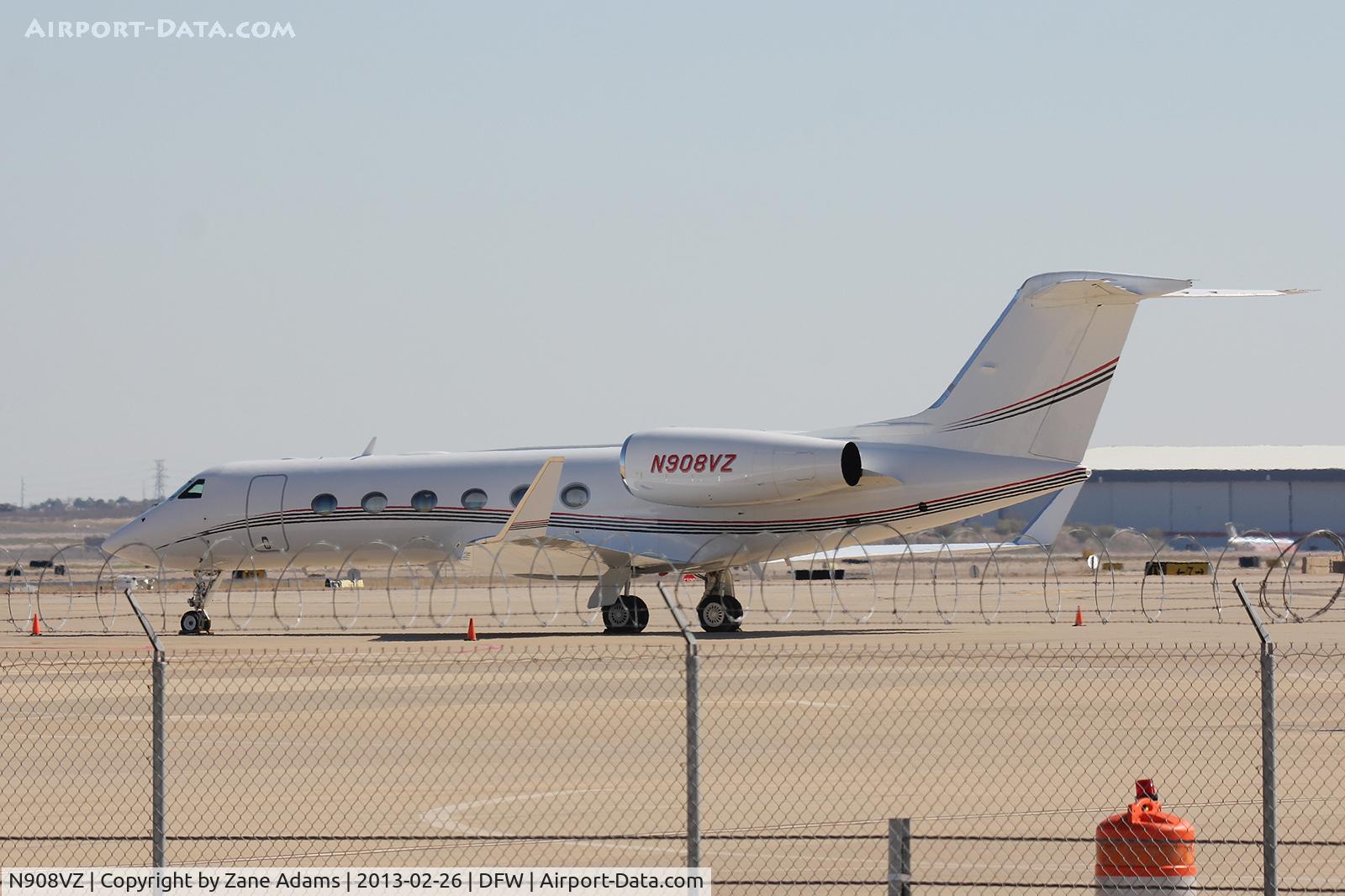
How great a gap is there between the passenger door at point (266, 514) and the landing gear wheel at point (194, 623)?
2.01 metres

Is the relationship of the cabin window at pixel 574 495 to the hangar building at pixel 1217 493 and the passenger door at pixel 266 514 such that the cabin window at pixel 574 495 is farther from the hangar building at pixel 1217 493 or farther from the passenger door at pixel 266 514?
the hangar building at pixel 1217 493

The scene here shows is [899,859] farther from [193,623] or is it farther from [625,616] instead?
[193,623]

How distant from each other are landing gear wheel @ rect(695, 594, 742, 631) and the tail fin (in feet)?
13.9

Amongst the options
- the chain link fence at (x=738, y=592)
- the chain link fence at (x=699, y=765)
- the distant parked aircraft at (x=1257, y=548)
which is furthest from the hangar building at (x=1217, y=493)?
the chain link fence at (x=699, y=765)

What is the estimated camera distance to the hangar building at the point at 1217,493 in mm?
106562

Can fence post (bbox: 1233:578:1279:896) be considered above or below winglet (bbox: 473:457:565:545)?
below

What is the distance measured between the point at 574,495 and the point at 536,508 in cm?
142

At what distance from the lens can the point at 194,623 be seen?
30984 mm

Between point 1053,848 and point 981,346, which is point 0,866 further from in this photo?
point 981,346

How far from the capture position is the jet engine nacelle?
27.0 metres

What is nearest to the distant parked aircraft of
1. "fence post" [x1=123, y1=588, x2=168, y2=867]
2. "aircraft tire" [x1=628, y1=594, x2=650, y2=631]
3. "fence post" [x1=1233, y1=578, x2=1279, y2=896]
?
"aircraft tire" [x1=628, y1=594, x2=650, y2=631]

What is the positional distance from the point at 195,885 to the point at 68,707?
9.42m

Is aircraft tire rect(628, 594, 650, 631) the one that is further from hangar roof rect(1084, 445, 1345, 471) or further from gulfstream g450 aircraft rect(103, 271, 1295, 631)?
hangar roof rect(1084, 445, 1345, 471)

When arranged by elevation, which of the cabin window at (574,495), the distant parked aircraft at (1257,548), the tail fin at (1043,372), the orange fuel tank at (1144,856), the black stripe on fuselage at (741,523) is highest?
the tail fin at (1043,372)
